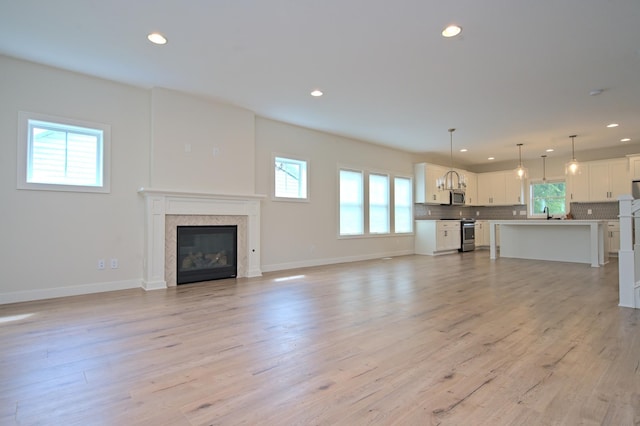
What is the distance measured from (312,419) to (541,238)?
26.3 feet

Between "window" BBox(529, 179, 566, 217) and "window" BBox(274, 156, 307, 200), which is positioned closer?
"window" BBox(274, 156, 307, 200)

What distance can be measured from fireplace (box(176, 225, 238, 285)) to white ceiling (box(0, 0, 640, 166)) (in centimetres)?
210

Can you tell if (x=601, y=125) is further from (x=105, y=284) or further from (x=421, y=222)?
(x=105, y=284)

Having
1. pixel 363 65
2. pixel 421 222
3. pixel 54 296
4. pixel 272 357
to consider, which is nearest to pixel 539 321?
pixel 272 357

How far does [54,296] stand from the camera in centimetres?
409

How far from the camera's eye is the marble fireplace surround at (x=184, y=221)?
4648 mm

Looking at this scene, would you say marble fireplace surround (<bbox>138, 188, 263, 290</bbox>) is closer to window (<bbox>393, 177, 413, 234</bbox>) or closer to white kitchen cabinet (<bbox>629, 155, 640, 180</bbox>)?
window (<bbox>393, 177, 413, 234</bbox>)

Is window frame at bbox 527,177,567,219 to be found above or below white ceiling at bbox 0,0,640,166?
below

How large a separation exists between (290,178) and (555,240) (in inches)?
241

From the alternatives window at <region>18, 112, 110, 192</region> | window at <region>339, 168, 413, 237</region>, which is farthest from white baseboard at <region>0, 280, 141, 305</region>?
window at <region>339, 168, 413, 237</region>

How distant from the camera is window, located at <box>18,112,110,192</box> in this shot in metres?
3.96

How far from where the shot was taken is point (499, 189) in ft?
34.3

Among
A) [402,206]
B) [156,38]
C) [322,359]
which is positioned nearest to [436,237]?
[402,206]

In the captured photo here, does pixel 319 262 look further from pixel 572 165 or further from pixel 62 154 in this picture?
pixel 572 165
